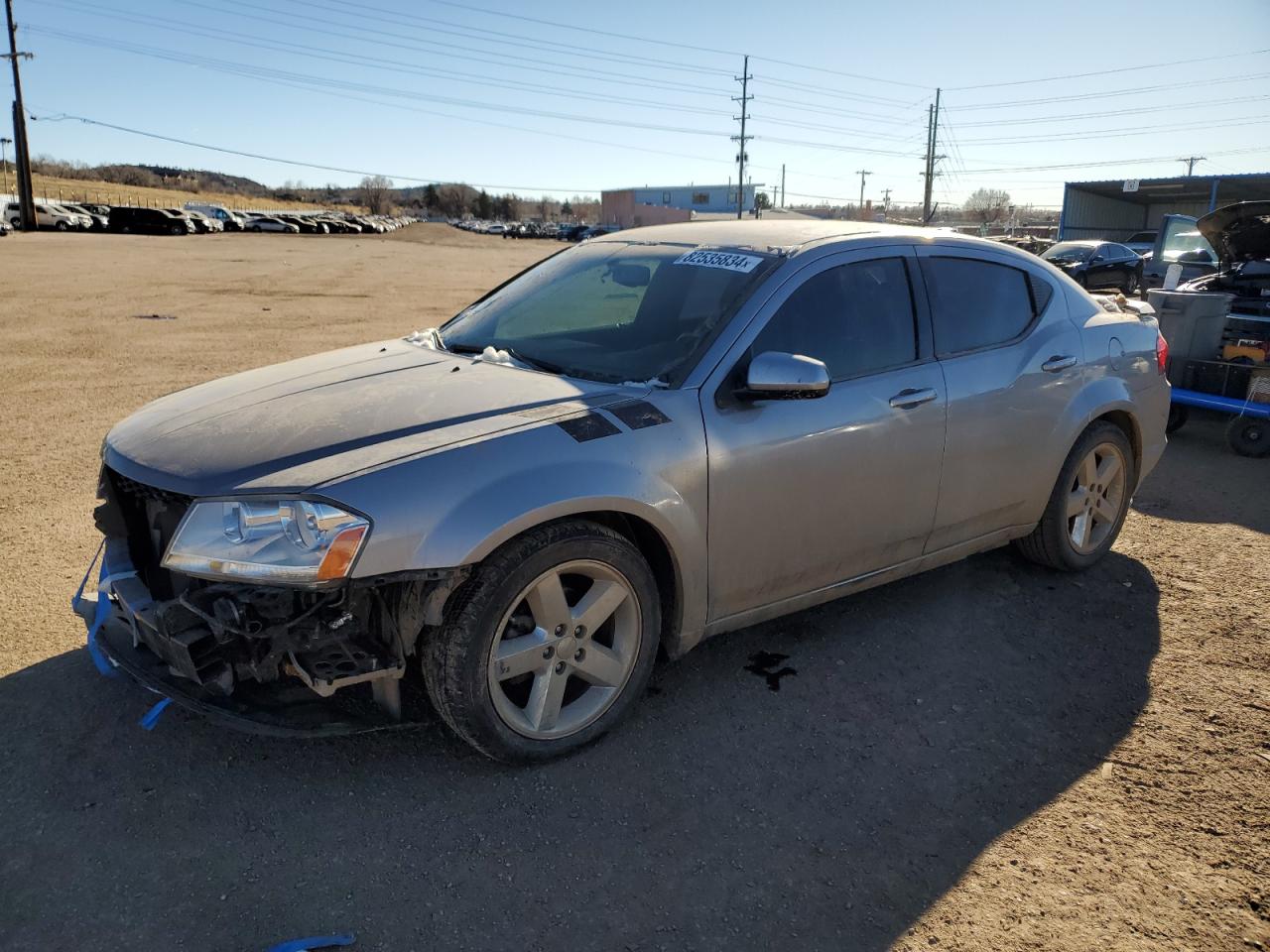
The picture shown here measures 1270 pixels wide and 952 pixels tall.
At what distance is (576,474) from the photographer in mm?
2857

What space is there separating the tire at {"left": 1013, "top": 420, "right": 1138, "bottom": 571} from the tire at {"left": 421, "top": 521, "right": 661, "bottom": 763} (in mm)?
2424

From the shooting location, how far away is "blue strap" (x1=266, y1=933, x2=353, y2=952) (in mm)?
2250

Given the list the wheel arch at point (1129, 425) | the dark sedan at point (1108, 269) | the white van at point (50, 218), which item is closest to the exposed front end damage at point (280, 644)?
the wheel arch at point (1129, 425)

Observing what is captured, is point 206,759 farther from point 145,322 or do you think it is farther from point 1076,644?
point 145,322

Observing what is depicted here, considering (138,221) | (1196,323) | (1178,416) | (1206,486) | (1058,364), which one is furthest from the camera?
(138,221)

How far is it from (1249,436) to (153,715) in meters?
8.02

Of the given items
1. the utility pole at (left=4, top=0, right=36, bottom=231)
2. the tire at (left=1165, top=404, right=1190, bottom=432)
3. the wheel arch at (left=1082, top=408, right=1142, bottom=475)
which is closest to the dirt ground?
the wheel arch at (left=1082, top=408, right=1142, bottom=475)

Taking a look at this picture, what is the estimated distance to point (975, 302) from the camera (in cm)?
415

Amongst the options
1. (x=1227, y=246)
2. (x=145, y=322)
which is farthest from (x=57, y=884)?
(x=145, y=322)

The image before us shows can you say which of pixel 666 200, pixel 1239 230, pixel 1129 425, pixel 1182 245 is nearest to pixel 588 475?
pixel 1129 425

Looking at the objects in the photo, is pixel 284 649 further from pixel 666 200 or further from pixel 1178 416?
pixel 666 200

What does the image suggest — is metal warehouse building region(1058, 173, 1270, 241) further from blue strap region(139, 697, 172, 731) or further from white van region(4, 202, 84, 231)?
white van region(4, 202, 84, 231)

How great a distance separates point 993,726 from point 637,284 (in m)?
2.28

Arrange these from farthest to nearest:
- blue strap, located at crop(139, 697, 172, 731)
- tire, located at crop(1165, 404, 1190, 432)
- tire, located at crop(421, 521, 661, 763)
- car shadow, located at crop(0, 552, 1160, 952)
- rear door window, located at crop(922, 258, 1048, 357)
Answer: tire, located at crop(1165, 404, 1190, 432) → rear door window, located at crop(922, 258, 1048, 357) → blue strap, located at crop(139, 697, 172, 731) → tire, located at crop(421, 521, 661, 763) → car shadow, located at crop(0, 552, 1160, 952)
